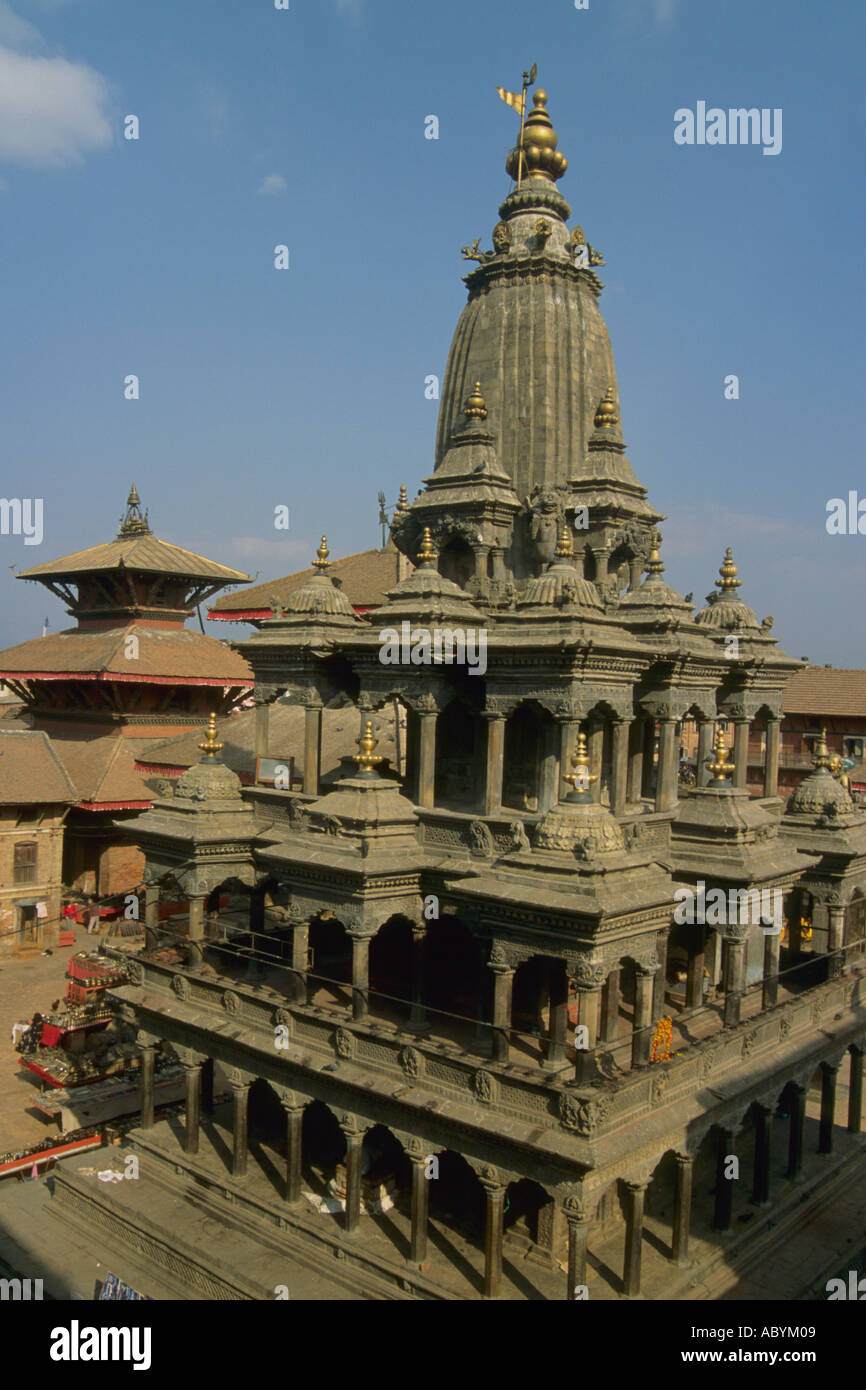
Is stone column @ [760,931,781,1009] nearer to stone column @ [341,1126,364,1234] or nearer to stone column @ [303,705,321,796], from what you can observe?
stone column @ [341,1126,364,1234]

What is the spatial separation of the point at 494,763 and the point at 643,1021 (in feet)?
17.8

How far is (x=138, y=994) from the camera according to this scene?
69.2ft

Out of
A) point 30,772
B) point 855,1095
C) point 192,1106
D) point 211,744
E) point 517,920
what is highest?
point 211,744

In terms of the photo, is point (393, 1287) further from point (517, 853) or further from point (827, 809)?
point (827, 809)

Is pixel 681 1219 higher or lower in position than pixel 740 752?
lower

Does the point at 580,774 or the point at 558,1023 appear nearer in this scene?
the point at 580,774

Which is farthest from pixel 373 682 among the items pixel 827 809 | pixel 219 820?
pixel 827 809

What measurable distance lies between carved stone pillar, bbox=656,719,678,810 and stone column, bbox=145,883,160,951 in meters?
10.3

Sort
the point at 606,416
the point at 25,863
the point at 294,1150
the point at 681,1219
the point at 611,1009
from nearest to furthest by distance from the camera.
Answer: the point at 681,1219 < the point at 611,1009 < the point at 294,1150 < the point at 606,416 < the point at 25,863

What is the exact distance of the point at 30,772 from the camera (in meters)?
38.2

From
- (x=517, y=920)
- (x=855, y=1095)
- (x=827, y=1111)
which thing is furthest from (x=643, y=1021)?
(x=855, y=1095)

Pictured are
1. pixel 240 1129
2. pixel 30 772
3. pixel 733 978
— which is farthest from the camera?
pixel 30 772

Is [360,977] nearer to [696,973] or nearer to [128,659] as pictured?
[696,973]
